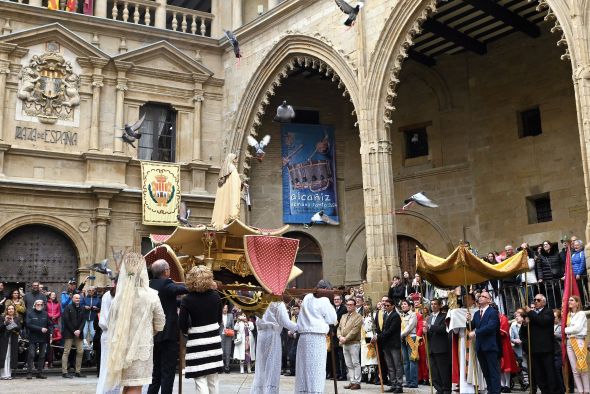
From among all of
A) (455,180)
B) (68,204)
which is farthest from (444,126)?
(68,204)

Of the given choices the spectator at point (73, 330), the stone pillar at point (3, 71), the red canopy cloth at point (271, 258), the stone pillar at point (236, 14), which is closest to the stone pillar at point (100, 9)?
the stone pillar at point (3, 71)

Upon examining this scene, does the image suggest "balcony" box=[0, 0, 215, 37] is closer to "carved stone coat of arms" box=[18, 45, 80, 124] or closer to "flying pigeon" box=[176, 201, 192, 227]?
"carved stone coat of arms" box=[18, 45, 80, 124]

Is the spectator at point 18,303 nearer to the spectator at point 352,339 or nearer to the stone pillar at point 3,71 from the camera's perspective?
the stone pillar at point 3,71

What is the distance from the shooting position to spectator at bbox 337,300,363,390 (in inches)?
445

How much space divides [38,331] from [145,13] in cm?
1122

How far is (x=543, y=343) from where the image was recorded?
970 centimetres

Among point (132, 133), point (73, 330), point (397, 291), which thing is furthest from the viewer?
point (132, 133)

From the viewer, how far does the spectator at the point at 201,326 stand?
6.78 meters

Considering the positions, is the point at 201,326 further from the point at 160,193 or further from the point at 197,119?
the point at 197,119

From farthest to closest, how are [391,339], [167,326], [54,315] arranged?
[54,315]
[391,339]
[167,326]

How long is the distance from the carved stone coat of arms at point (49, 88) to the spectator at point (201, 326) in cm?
1292

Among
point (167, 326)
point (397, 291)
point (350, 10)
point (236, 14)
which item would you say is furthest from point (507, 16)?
point (167, 326)

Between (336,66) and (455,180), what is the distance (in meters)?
5.68

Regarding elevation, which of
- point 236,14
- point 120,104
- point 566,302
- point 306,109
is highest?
point 236,14
